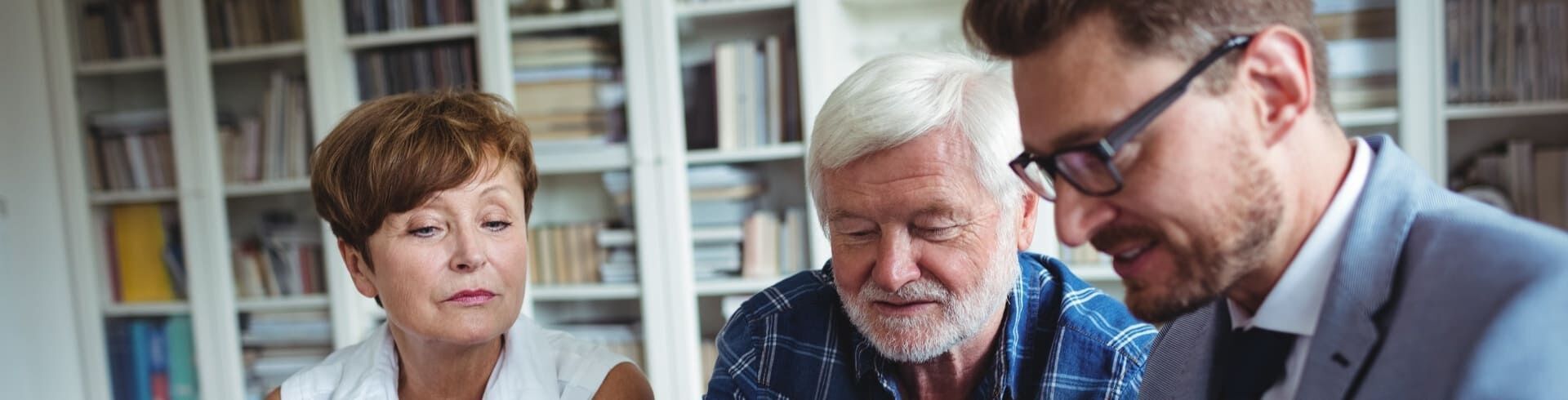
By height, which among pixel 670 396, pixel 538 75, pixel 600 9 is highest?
pixel 600 9

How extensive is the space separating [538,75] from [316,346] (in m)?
1.15

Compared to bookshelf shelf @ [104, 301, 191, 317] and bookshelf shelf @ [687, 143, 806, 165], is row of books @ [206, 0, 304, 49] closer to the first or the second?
bookshelf shelf @ [104, 301, 191, 317]

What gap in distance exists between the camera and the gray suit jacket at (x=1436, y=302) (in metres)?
0.58

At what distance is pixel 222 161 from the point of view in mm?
3152

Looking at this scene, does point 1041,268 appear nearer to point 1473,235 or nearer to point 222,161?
point 1473,235

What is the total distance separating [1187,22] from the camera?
0.72 metres

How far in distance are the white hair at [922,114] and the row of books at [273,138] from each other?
239cm

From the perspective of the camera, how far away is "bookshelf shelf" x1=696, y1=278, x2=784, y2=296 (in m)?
2.79

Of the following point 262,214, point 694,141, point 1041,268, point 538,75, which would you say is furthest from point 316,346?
point 1041,268

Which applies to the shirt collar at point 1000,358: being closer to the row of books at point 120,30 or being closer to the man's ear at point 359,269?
the man's ear at point 359,269

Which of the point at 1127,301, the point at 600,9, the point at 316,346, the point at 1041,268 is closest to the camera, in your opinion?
the point at 1127,301

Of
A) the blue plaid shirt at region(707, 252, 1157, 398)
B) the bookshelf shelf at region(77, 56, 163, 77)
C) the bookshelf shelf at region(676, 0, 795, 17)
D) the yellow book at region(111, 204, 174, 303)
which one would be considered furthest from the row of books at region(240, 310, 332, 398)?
the blue plaid shirt at region(707, 252, 1157, 398)

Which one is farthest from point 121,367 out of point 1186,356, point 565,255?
point 1186,356

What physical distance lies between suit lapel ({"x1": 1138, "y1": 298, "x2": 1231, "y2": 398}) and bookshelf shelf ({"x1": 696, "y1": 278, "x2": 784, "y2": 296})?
5.88 feet
